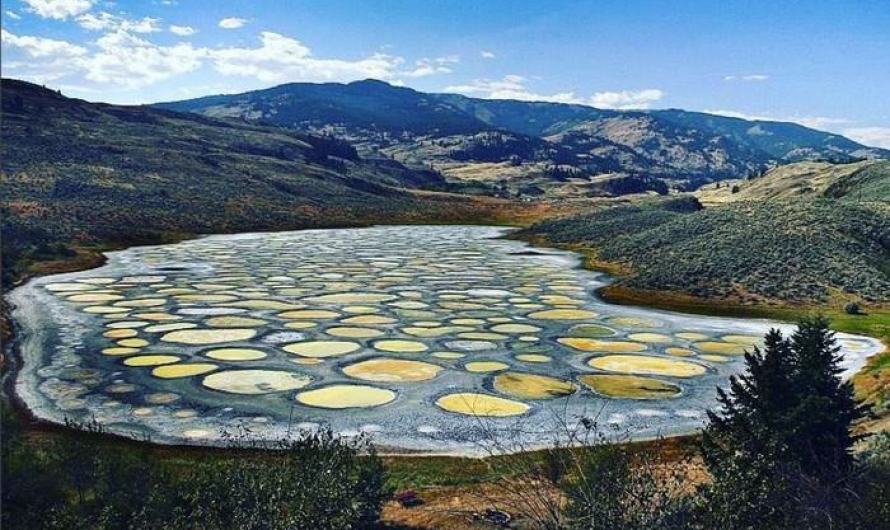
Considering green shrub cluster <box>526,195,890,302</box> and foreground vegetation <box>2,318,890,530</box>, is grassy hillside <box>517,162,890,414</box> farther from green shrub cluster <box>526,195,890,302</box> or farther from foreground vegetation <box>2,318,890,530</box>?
foreground vegetation <box>2,318,890,530</box>

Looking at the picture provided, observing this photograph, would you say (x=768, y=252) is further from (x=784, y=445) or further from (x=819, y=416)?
(x=784, y=445)

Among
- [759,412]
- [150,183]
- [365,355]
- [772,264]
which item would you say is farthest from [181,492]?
[150,183]

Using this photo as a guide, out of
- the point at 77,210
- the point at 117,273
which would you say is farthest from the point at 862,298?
the point at 77,210

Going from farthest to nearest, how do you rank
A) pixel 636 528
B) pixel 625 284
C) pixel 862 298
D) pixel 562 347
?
1. pixel 625 284
2. pixel 862 298
3. pixel 562 347
4. pixel 636 528

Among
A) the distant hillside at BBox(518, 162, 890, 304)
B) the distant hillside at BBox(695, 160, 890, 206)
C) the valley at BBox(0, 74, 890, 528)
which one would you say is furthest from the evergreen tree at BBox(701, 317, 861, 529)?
the distant hillside at BBox(695, 160, 890, 206)

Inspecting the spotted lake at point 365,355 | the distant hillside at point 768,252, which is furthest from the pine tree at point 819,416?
the distant hillside at point 768,252

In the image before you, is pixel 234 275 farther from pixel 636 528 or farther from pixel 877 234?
pixel 877 234
